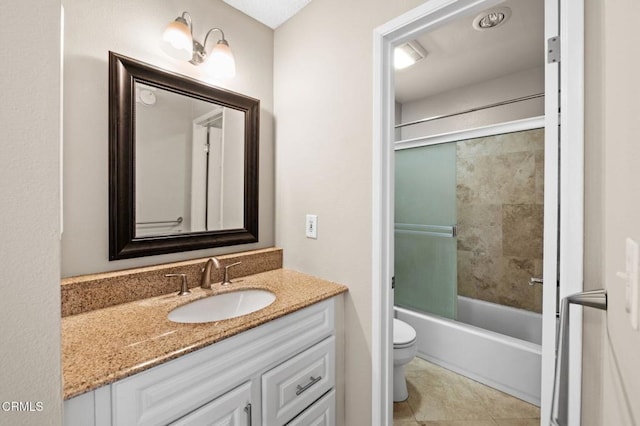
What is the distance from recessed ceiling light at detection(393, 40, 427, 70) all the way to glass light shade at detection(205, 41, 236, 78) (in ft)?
3.79

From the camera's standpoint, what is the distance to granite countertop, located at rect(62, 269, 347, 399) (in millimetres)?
644

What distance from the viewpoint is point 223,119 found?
1418mm

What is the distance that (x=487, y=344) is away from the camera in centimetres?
184

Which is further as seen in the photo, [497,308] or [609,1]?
[497,308]

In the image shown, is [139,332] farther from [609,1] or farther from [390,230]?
[609,1]

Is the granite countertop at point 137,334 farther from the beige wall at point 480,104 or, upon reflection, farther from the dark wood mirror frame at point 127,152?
the beige wall at point 480,104

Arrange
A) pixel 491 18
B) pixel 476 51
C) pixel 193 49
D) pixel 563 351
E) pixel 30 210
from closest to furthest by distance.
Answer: pixel 30 210 → pixel 563 351 → pixel 193 49 → pixel 491 18 → pixel 476 51

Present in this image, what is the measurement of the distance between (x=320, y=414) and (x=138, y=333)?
827 millimetres

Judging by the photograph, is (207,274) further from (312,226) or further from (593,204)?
(593,204)

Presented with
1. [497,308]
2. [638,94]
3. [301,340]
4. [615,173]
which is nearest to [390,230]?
[301,340]

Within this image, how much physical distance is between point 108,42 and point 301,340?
1.42 m

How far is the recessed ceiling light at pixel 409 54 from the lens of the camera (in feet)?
6.26

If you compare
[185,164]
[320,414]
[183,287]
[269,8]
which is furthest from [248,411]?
[269,8]

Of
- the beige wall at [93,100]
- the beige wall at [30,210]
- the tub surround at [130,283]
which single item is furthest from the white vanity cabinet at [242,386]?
the beige wall at [93,100]
